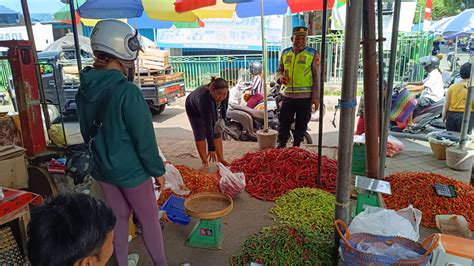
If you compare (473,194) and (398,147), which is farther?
(398,147)

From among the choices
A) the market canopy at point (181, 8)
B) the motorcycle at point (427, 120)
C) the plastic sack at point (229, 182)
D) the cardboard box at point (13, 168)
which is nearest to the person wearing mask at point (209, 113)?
the plastic sack at point (229, 182)

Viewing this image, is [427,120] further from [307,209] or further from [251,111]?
[307,209]

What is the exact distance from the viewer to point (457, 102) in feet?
18.4

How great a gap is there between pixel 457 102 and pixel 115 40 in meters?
5.65

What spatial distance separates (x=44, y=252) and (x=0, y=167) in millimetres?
2393

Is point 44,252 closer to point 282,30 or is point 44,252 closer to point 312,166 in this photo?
point 312,166

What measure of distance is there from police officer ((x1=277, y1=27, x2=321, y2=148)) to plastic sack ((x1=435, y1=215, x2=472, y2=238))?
2.34 metres

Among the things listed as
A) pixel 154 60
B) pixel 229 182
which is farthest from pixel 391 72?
pixel 154 60

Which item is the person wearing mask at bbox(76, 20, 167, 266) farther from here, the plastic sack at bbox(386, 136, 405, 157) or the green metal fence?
the green metal fence

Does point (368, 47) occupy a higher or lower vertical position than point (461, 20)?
lower

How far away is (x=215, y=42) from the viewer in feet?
41.5

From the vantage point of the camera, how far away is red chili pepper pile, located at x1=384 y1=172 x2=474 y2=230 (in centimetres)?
324

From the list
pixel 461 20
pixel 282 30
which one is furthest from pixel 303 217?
pixel 461 20

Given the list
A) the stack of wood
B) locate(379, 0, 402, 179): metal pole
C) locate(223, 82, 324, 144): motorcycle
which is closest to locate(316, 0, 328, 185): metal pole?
locate(379, 0, 402, 179): metal pole
